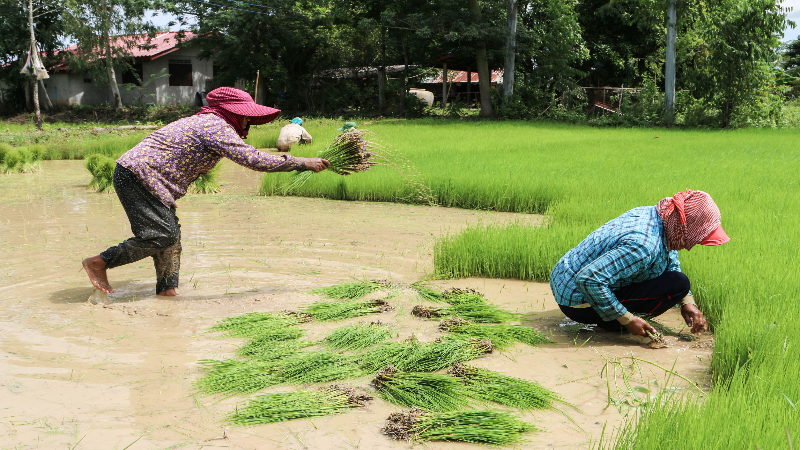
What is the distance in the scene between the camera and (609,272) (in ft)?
9.48

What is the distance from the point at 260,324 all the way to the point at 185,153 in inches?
43.0

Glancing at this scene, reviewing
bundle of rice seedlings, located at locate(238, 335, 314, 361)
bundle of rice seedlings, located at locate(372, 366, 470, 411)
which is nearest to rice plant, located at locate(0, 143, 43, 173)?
bundle of rice seedlings, located at locate(238, 335, 314, 361)

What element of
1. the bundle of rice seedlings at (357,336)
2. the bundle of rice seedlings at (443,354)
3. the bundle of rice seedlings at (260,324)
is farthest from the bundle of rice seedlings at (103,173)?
the bundle of rice seedlings at (443,354)

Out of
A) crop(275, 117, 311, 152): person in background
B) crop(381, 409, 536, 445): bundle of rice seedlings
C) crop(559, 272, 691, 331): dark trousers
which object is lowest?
crop(381, 409, 536, 445): bundle of rice seedlings

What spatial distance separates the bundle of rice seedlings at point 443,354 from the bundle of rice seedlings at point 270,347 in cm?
54

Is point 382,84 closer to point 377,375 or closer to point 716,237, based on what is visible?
point 716,237

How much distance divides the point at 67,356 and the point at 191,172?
4.10 ft

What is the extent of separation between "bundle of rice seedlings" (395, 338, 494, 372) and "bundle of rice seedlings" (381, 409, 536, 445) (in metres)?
0.46

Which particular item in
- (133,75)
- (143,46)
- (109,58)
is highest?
(143,46)

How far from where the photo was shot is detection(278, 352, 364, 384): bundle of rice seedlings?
9.09 feet

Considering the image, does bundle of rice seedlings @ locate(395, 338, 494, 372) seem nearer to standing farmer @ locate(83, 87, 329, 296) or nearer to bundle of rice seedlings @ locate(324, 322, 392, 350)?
bundle of rice seedlings @ locate(324, 322, 392, 350)

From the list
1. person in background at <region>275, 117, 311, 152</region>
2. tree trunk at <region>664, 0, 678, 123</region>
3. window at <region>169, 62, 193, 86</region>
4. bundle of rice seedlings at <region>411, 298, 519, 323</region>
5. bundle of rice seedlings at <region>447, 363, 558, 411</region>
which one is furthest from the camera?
window at <region>169, 62, 193, 86</region>

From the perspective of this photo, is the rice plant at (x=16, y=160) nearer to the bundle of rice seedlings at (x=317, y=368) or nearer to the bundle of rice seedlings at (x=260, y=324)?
the bundle of rice seedlings at (x=260, y=324)

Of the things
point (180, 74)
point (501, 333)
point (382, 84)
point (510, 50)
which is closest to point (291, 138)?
point (501, 333)
